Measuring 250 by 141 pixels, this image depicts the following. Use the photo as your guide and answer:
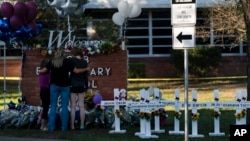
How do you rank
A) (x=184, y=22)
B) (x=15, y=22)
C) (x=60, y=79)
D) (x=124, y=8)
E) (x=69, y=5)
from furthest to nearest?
(x=124, y=8)
(x=69, y=5)
(x=15, y=22)
(x=60, y=79)
(x=184, y=22)

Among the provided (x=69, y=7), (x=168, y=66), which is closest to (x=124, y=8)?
(x=69, y=7)

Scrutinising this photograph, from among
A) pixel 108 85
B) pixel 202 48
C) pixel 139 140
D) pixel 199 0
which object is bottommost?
pixel 139 140

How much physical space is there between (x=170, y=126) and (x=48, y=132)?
117 inches

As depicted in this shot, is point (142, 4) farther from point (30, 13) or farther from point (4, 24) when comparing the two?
point (4, 24)

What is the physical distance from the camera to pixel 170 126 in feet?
44.9

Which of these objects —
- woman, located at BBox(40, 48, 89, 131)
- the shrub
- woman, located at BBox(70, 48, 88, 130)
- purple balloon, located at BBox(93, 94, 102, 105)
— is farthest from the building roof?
woman, located at BBox(40, 48, 89, 131)

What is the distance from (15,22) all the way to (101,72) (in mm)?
2611

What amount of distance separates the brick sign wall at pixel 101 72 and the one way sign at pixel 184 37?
5.56 meters

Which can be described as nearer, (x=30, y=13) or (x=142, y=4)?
(x=30, y=13)

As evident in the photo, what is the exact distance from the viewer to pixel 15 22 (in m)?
13.9

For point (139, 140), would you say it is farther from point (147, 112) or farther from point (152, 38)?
point (152, 38)

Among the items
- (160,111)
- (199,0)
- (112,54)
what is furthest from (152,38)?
(160,111)

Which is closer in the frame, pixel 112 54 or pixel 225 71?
pixel 112 54

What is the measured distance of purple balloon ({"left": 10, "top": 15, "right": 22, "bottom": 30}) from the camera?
45.5 ft
